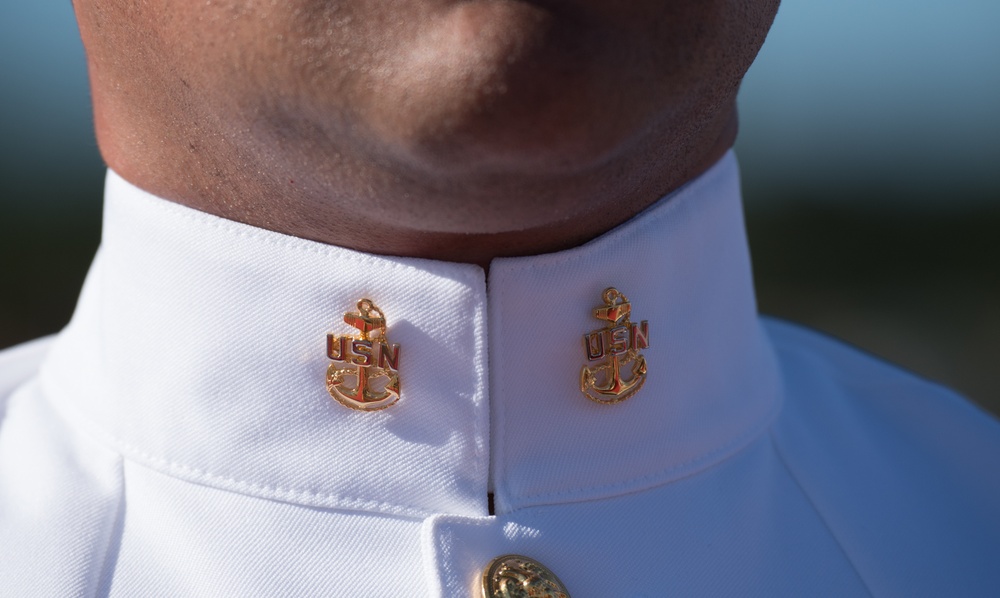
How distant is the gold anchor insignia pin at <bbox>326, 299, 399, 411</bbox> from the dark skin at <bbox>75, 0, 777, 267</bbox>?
123 mm

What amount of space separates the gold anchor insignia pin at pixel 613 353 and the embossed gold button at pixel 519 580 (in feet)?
0.78

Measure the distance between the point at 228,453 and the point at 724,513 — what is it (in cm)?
67

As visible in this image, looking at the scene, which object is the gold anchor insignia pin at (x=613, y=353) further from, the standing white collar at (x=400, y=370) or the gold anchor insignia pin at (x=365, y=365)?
the gold anchor insignia pin at (x=365, y=365)

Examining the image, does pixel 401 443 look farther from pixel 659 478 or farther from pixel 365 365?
pixel 659 478

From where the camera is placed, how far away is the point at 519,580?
1.32 metres

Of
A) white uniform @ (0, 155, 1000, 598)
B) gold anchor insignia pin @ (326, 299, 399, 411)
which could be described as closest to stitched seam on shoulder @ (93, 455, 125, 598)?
white uniform @ (0, 155, 1000, 598)

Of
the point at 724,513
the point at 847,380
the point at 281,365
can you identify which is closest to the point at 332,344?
the point at 281,365

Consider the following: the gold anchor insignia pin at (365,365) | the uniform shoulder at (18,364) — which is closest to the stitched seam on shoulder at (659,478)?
the gold anchor insignia pin at (365,365)

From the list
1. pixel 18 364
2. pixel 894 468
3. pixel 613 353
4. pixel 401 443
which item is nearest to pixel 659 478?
pixel 613 353

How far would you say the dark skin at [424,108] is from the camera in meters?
1.26

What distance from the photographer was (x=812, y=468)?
169cm

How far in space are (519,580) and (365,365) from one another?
316 mm

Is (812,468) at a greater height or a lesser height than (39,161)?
lesser

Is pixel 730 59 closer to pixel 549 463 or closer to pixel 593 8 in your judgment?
pixel 593 8
